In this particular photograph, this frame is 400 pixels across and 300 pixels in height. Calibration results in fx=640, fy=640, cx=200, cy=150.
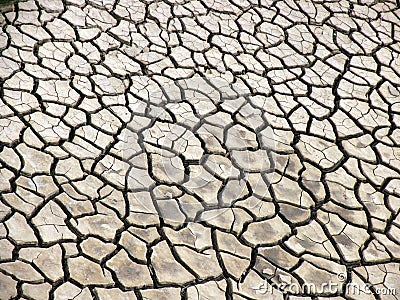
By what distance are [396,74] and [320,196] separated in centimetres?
153

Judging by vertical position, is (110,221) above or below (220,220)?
below

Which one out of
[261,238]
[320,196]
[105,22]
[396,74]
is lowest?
[261,238]

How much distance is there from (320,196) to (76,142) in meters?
1.60

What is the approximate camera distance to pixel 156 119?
438cm

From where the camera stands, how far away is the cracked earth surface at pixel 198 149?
3.55 meters

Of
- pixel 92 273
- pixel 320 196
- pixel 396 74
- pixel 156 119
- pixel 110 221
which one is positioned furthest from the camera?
pixel 396 74

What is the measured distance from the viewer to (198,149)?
4242mm

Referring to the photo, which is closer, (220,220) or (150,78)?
(220,220)

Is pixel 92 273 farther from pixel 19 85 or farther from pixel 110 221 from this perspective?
pixel 19 85

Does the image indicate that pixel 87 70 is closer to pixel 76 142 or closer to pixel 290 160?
pixel 76 142

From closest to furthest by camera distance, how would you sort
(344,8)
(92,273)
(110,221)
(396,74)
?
(92,273) < (110,221) < (396,74) < (344,8)

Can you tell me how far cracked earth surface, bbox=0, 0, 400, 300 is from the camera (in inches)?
140

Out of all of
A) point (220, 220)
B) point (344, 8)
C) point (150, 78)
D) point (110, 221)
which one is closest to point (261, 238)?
point (220, 220)

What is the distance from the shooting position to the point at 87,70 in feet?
15.2
